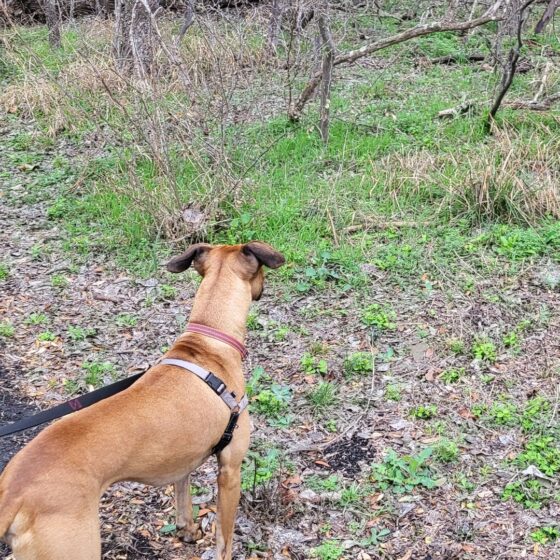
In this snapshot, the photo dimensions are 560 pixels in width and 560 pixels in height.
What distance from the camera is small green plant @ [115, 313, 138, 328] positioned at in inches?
229

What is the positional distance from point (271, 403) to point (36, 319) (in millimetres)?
2398

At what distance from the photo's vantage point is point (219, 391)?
11.2 ft

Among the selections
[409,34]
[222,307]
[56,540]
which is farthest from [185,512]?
[409,34]

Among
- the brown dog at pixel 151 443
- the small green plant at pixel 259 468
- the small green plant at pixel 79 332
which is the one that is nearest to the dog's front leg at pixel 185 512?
the brown dog at pixel 151 443

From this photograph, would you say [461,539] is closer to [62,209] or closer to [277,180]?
[277,180]

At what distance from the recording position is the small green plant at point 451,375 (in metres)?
4.97

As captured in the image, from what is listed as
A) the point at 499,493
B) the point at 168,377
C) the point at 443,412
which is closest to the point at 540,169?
the point at 443,412

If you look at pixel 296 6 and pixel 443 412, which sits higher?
pixel 296 6

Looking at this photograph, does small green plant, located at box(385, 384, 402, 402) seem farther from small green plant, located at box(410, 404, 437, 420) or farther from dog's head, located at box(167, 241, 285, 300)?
dog's head, located at box(167, 241, 285, 300)

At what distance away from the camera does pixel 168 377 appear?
3.33 meters

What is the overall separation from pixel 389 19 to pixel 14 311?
31.8ft

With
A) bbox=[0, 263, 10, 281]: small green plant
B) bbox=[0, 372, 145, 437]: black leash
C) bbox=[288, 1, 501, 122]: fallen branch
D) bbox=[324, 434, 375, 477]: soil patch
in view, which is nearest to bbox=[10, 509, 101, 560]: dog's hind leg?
bbox=[0, 372, 145, 437]: black leash

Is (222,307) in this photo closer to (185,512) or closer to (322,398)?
(185,512)

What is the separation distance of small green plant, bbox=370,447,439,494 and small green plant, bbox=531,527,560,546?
63 centimetres
